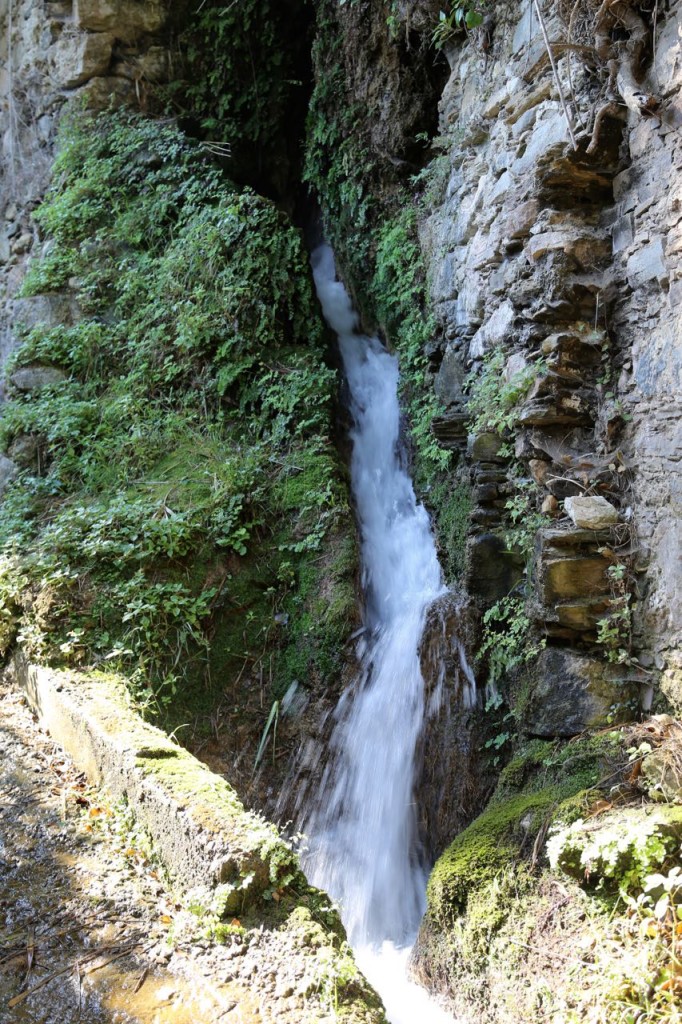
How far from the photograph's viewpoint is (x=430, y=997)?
12.2 ft

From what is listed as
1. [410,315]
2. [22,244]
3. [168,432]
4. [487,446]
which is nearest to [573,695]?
[487,446]

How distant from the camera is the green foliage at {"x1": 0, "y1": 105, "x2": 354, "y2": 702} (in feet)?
17.5

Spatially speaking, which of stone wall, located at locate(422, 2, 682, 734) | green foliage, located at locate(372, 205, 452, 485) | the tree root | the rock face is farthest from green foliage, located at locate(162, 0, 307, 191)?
the rock face

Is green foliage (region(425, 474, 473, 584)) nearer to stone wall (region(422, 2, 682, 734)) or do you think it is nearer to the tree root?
stone wall (region(422, 2, 682, 734))

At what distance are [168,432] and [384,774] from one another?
3534mm

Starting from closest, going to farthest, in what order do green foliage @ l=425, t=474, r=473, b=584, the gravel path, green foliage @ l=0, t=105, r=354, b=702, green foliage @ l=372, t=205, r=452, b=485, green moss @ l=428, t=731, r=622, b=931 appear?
the gravel path < green moss @ l=428, t=731, r=622, b=931 < green foliage @ l=0, t=105, r=354, b=702 < green foliage @ l=425, t=474, r=473, b=584 < green foliage @ l=372, t=205, r=452, b=485

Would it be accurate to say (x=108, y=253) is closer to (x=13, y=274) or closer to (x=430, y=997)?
(x=13, y=274)

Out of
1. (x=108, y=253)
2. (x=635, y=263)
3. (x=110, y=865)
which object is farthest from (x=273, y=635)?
(x=108, y=253)

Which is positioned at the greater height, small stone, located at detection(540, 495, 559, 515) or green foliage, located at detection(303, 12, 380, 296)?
green foliage, located at detection(303, 12, 380, 296)

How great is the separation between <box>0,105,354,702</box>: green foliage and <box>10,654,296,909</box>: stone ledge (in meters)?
0.67

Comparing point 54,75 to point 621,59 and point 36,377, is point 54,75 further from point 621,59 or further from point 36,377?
point 621,59

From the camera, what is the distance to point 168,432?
22.3 feet

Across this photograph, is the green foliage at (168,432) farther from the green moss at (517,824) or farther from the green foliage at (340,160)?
the green moss at (517,824)

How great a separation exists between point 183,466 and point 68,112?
5745 millimetres
